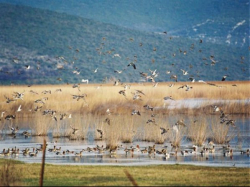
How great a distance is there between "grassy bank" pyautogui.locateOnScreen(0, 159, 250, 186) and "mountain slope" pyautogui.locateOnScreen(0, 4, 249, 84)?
90103mm

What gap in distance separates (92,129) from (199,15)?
160205 mm

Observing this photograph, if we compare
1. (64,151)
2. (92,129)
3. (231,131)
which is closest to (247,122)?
(231,131)

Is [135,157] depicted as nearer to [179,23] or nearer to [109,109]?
[109,109]

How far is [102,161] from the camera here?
86.3 ft

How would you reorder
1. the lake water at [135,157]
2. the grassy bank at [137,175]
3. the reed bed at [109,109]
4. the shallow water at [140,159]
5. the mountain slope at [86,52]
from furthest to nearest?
1. the mountain slope at [86,52]
2. the reed bed at [109,109]
3. the lake water at [135,157]
4. the shallow water at [140,159]
5. the grassy bank at [137,175]

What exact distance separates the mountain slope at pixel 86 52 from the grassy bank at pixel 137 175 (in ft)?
296

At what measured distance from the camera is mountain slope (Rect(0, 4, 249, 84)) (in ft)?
389

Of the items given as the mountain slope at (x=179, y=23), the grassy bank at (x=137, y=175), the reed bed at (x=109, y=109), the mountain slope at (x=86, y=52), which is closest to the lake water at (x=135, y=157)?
the reed bed at (x=109, y=109)

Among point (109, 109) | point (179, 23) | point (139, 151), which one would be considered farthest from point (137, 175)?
point (179, 23)

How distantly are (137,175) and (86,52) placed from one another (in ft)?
360

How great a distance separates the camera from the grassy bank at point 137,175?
18391 mm

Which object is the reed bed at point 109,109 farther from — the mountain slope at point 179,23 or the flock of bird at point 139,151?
the mountain slope at point 179,23

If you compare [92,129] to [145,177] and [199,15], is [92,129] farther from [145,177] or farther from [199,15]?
[199,15]

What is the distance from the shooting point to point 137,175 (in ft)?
66.3
